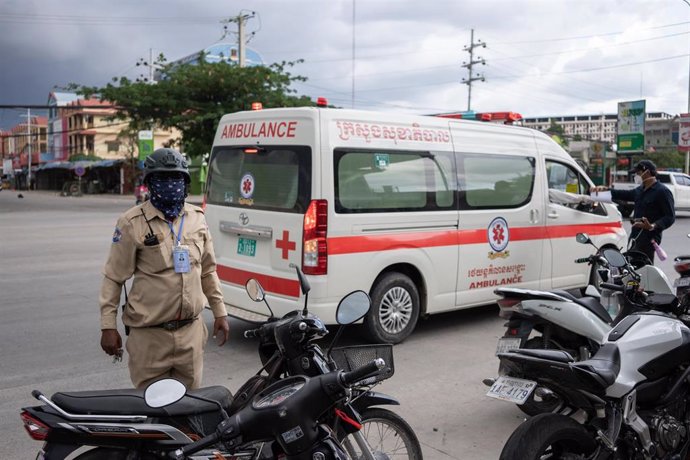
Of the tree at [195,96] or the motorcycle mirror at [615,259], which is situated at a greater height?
the tree at [195,96]

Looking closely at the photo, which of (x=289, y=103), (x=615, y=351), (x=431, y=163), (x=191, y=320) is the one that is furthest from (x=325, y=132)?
(x=289, y=103)

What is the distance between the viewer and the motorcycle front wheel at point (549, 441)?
3016 mm

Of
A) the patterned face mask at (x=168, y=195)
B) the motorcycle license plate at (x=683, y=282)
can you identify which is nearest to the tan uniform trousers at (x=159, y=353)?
the patterned face mask at (x=168, y=195)

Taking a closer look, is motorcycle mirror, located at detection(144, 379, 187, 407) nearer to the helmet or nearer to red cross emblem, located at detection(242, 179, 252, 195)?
the helmet

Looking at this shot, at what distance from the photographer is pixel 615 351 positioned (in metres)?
3.50

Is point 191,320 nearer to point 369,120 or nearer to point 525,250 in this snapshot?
point 369,120

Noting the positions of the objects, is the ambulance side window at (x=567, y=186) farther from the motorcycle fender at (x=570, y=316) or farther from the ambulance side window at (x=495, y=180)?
the motorcycle fender at (x=570, y=316)

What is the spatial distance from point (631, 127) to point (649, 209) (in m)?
43.1

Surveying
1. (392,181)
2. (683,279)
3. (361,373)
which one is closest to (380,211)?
(392,181)

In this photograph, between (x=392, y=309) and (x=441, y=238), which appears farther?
(x=441, y=238)

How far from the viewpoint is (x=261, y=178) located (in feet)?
21.6

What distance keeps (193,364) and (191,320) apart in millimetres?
237

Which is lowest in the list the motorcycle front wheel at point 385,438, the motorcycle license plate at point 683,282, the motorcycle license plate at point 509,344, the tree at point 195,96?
the motorcycle front wheel at point 385,438

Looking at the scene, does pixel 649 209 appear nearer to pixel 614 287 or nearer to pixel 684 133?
pixel 614 287
